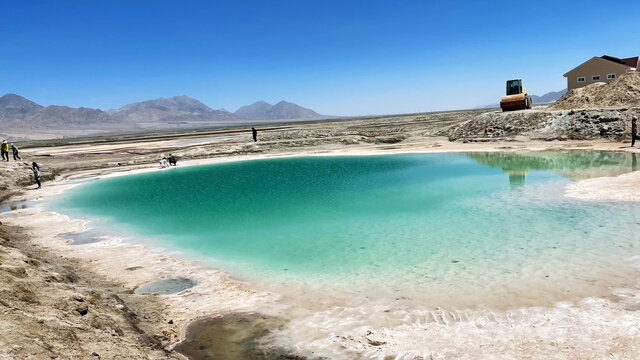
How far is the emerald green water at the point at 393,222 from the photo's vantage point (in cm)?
1148

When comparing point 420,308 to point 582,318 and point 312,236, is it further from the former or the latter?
point 312,236

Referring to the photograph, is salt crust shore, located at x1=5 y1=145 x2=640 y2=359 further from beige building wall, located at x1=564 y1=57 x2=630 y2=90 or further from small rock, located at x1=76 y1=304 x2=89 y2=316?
beige building wall, located at x1=564 y1=57 x2=630 y2=90

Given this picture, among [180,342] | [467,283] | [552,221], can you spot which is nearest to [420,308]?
[467,283]

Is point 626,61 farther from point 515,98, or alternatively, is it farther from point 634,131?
point 634,131

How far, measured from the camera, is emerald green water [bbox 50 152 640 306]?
37.7ft

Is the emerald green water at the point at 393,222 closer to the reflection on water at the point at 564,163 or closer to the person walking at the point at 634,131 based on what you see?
the reflection on water at the point at 564,163

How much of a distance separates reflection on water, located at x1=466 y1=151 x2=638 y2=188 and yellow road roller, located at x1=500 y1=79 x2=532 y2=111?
1559 cm

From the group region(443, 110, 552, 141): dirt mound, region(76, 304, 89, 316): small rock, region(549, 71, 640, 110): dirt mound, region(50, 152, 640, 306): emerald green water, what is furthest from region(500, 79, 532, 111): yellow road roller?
region(76, 304, 89, 316): small rock

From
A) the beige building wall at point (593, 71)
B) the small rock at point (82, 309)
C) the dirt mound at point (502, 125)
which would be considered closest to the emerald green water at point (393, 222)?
the small rock at point (82, 309)

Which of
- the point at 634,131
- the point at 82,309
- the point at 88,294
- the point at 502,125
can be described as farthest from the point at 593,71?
the point at 82,309

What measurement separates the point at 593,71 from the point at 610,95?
19676 mm

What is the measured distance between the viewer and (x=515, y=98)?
51.0 meters

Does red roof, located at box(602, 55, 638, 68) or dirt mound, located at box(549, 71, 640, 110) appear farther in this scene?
red roof, located at box(602, 55, 638, 68)

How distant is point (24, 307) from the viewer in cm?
739
